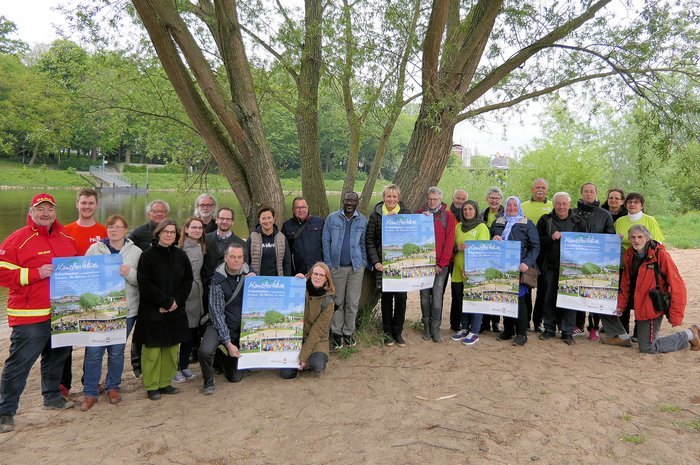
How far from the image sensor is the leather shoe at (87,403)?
14.2ft

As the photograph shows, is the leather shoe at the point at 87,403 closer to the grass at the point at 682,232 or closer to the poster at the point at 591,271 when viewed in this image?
the poster at the point at 591,271

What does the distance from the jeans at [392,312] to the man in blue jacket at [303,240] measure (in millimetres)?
1051

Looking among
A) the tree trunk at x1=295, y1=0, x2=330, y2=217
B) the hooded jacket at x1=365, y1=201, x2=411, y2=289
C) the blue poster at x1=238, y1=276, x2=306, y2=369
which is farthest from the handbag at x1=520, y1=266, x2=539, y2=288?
the tree trunk at x1=295, y1=0, x2=330, y2=217

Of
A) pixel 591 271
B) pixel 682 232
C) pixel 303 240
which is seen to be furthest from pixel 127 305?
pixel 682 232

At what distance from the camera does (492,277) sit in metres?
5.77

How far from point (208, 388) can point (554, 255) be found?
4.62 m

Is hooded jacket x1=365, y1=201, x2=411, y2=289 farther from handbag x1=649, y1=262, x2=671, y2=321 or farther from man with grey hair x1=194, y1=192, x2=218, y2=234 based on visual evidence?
handbag x1=649, y1=262, x2=671, y2=321

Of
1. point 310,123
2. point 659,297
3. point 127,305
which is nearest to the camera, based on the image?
point 127,305

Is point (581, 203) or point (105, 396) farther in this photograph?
point (581, 203)

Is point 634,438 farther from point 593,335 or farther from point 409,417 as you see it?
point 593,335

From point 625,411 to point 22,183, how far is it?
44.2 meters

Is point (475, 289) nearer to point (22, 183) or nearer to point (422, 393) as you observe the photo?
point (422, 393)

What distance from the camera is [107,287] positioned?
14.0ft

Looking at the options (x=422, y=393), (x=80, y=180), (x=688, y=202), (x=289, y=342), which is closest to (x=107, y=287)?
(x=289, y=342)
